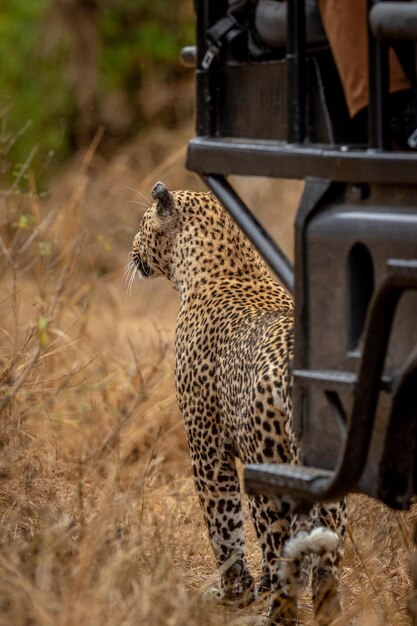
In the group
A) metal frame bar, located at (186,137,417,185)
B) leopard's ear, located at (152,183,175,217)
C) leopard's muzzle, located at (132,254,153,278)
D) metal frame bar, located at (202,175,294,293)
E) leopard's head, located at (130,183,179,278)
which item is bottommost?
leopard's muzzle, located at (132,254,153,278)

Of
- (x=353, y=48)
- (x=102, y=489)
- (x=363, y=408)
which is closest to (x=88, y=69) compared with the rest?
(x=102, y=489)

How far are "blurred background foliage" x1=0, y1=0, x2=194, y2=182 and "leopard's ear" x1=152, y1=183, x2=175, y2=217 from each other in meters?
7.96

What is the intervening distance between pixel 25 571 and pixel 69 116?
10.5 metres

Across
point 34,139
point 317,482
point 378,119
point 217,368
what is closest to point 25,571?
point 317,482

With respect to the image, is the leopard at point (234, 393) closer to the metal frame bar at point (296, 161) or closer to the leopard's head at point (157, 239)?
the leopard's head at point (157, 239)

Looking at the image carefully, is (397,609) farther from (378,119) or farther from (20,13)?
(20,13)

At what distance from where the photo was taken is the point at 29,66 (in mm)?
14102

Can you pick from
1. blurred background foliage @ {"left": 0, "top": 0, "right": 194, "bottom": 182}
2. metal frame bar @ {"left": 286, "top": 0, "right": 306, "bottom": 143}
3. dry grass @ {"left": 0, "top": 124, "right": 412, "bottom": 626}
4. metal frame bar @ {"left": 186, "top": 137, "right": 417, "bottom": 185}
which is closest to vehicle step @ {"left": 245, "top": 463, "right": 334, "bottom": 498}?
dry grass @ {"left": 0, "top": 124, "right": 412, "bottom": 626}

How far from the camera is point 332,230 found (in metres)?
3.54

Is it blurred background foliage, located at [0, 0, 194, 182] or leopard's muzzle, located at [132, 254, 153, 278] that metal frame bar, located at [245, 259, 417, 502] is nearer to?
leopard's muzzle, located at [132, 254, 153, 278]

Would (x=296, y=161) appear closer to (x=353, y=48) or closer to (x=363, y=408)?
(x=353, y=48)

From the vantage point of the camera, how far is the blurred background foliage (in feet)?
45.3

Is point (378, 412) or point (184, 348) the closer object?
point (378, 412)

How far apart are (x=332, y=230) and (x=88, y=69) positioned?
10832mm
